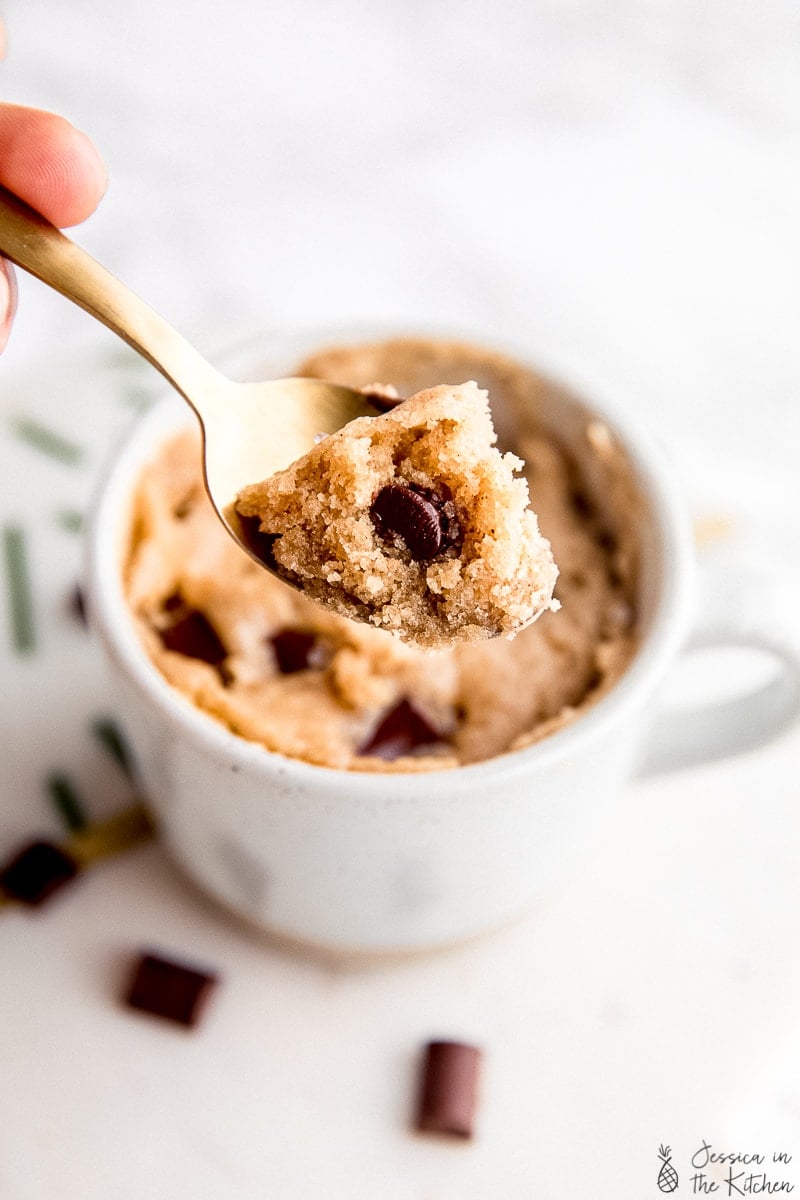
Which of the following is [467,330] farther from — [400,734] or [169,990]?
[169,990]

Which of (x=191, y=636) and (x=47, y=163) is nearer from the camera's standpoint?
(x=47, y=163)

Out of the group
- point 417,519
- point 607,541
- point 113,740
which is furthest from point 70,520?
point 417,519

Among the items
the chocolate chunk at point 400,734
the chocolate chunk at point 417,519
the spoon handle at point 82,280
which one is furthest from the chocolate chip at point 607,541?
the spoon handle at point 82,280

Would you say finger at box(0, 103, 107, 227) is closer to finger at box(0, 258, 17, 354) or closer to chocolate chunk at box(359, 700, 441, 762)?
finger at box(0, 258, 17, 354)

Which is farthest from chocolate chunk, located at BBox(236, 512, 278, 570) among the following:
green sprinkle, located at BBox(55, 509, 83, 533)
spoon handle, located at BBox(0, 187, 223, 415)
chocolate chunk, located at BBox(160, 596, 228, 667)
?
green sprinkle, located at BBox(55, 509, 83, 533)

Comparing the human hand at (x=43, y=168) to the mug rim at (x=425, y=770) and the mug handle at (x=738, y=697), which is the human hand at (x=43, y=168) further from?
the mug handle at (x=738, y=697)

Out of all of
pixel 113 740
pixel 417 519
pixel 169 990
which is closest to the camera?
pixel 417 519
